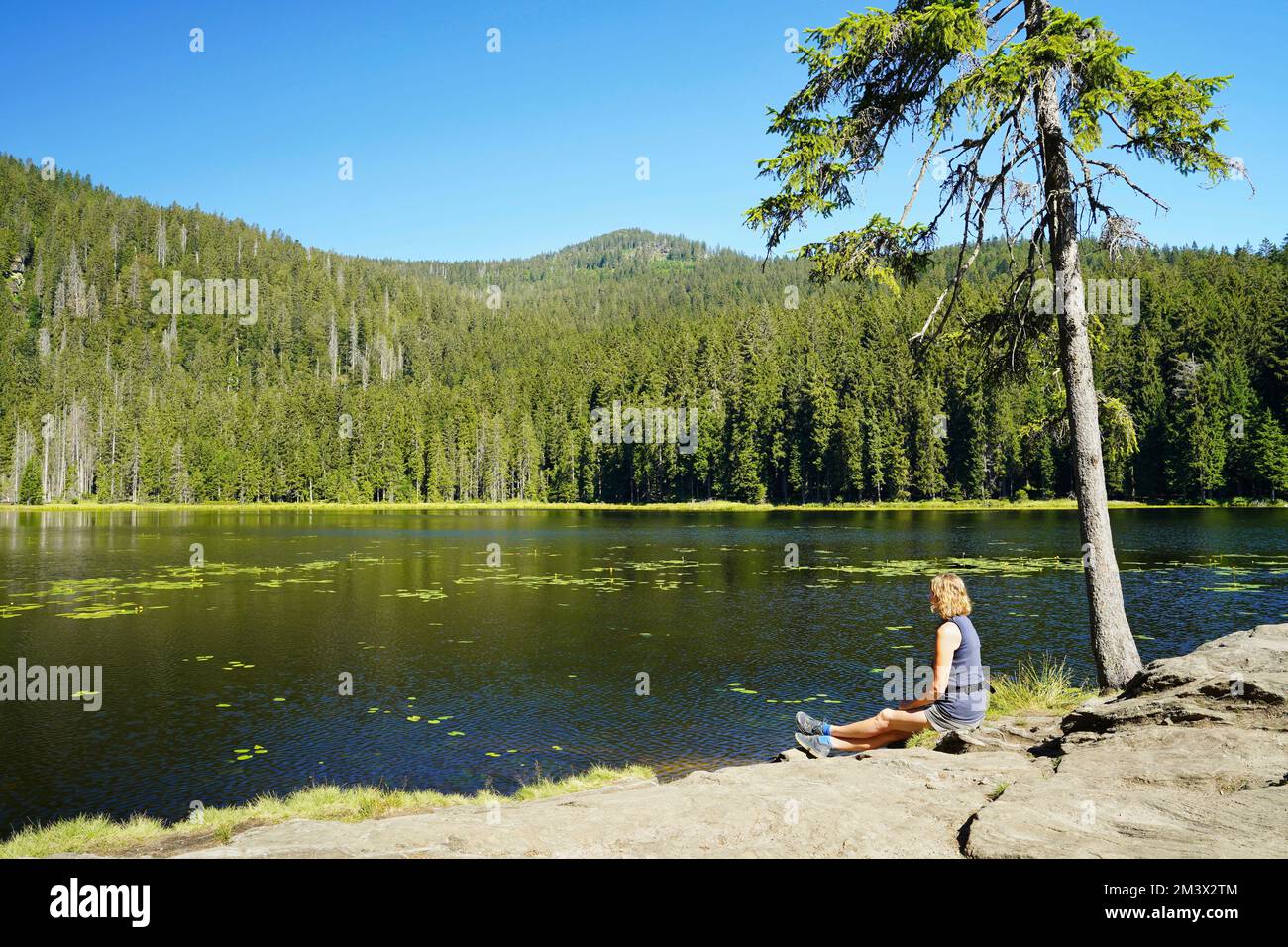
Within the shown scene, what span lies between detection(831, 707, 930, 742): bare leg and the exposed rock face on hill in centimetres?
74

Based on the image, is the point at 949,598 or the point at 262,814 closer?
the point at 262,814

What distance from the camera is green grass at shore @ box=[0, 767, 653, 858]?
28.6 ft

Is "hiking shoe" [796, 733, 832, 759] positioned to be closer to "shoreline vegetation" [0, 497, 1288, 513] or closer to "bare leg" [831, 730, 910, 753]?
"bare leg" [831, 730, 910, 753]

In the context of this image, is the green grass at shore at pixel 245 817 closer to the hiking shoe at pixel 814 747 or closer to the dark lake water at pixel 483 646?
the dark lake water at pixel 483 646

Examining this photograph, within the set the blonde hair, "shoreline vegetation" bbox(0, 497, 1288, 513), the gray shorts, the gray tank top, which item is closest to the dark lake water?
the gray shorts

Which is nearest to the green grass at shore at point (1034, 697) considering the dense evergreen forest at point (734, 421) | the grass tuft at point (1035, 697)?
Result: the grass tuft at point (1035, 697)

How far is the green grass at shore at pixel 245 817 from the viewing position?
8.70 metres

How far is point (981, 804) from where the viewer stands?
24.1 ft

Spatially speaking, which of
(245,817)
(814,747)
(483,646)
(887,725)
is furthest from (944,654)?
(483,646)

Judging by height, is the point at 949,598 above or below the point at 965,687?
above

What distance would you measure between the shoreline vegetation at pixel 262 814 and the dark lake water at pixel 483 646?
3.52 ft

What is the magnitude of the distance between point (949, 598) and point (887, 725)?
2.04 metres

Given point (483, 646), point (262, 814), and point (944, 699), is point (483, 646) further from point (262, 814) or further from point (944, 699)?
point (944, 699)
